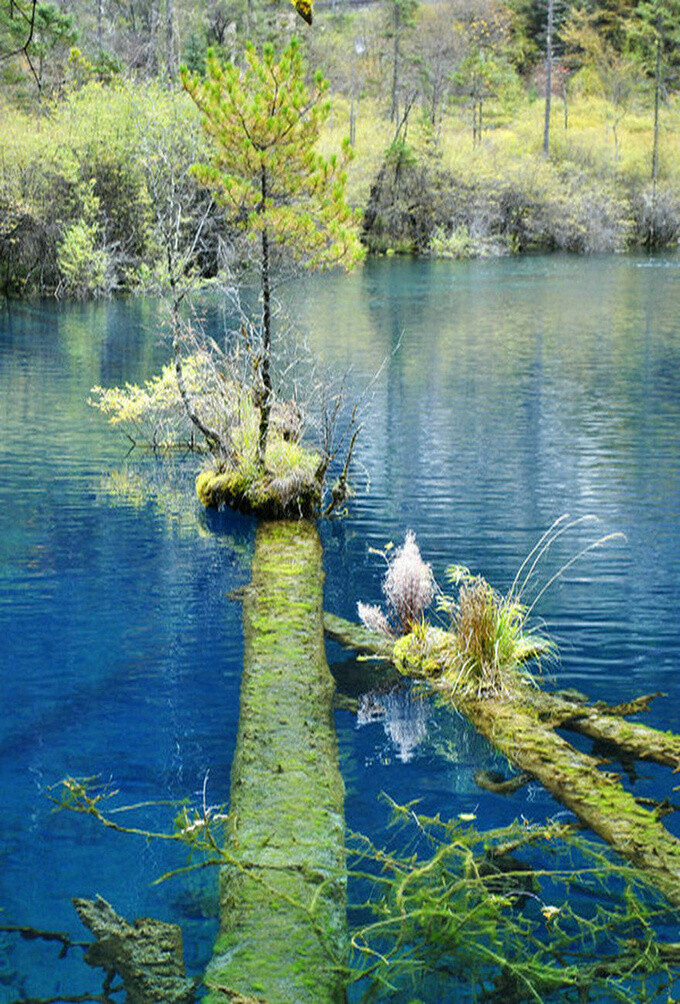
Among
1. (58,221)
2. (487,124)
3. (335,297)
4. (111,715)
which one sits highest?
(487,124)

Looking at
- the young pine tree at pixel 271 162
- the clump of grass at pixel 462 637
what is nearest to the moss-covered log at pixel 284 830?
the clump of grass at pixel 462 637

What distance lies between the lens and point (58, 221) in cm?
3925

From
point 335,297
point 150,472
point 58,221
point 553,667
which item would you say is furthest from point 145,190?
point 553,667

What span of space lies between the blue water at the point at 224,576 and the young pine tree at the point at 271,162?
258 centimetres

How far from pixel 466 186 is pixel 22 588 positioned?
2233 inches

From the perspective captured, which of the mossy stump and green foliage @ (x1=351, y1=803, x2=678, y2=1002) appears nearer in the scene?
green foliage @ (x1=351, y1=803, x2=678, y2=1002)

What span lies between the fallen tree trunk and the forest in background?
831 inches

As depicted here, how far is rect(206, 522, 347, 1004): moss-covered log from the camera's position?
16.1 feet

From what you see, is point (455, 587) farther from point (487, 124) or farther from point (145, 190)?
point (487, 124)

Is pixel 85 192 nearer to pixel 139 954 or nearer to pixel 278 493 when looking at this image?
pixel 278 493

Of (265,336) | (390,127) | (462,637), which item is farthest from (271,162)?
(390,127)

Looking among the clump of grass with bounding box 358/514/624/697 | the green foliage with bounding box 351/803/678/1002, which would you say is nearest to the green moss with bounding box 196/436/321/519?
the clump of grass with bounding box 358/514/624/697

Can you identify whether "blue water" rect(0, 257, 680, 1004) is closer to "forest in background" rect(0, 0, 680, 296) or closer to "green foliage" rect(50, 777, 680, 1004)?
"green foliage" rect(50, 777, 680, 1004)

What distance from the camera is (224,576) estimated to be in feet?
39.1
